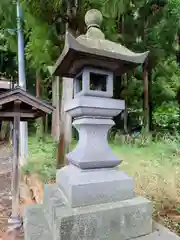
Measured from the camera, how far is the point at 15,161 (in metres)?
3.06

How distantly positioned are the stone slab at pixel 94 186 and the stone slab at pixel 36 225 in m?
0.34

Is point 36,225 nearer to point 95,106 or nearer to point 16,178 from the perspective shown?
point 95,106

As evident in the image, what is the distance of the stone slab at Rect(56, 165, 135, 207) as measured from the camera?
1690 millimetres

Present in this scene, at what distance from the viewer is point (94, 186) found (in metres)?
1.75

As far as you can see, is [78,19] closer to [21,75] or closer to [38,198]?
[21,75]

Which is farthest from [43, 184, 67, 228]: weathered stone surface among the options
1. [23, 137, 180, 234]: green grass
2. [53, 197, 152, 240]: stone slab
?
[23, 137, 180, 234]: green grass

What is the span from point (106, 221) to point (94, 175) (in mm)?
360

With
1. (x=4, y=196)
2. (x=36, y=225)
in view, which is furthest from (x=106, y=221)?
(x=4, y=196)

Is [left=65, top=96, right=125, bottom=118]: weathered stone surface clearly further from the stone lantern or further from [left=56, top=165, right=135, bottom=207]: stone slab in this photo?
[left=56, top=165, right=135, bottom=207]: stone slab

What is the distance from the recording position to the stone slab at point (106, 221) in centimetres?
155

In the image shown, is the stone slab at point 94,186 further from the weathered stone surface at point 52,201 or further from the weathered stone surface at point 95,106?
the weathered stone surface at point 95,106

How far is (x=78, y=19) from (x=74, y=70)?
3325 mm

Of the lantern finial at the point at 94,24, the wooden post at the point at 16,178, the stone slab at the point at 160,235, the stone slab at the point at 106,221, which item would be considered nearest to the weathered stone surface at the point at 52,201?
the stone slab at the point at 106,221

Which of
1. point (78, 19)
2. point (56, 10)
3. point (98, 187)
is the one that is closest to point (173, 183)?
point (98, 187)
